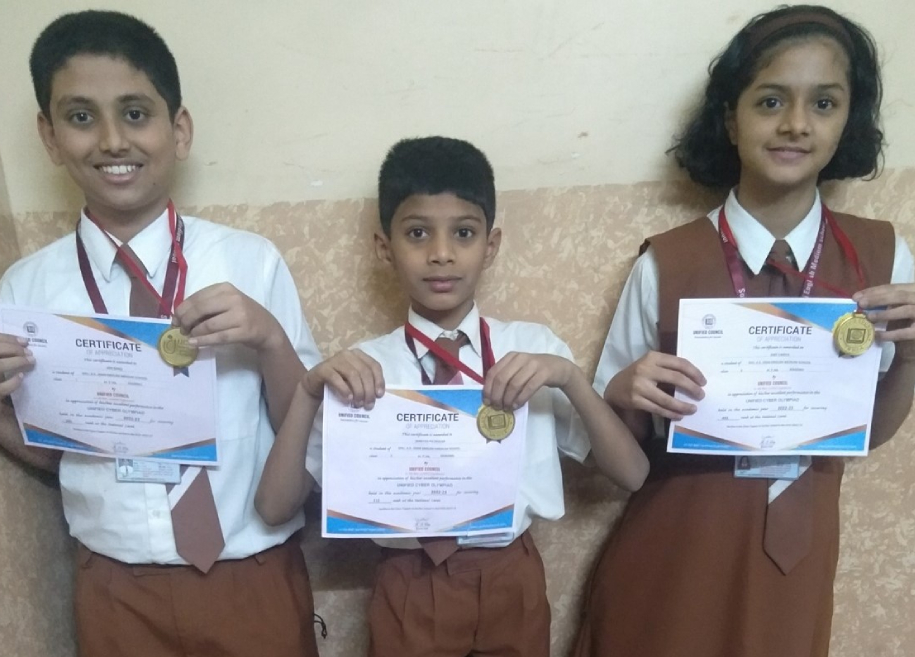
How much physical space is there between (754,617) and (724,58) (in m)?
0.86

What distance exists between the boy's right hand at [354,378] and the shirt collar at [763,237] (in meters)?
0.58

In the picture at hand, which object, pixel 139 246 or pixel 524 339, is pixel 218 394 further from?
pixel 524 339

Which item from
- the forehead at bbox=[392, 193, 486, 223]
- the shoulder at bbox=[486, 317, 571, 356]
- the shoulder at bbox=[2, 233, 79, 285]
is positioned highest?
the forehead at bbox=[392, 193, 486, 223]

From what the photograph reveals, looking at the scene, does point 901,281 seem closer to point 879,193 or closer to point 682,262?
point 879,193

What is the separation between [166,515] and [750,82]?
3.46ft

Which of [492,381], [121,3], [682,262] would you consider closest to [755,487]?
[682,262]

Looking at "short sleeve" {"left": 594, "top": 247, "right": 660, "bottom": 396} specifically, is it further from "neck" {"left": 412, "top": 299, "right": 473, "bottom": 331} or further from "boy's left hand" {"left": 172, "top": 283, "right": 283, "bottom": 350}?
"boy's left hand" {"left": 172, "top": 283, "right": 283, "bottom": 350}

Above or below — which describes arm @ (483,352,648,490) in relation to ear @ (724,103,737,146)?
below

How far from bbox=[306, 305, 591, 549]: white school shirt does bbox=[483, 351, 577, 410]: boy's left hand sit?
92mm

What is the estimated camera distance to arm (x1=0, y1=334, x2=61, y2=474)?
905 mm

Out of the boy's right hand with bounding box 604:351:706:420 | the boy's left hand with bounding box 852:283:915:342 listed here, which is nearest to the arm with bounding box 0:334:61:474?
the boy's right hand with bounding box 604:351:706:420

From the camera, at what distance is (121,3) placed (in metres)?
1.09

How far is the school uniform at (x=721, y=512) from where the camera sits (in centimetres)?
104

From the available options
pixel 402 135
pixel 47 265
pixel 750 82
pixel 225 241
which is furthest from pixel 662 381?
pixel 47 265
